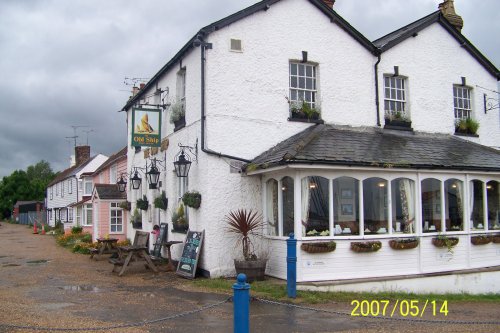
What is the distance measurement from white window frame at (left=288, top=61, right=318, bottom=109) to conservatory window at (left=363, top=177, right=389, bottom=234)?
3.11m

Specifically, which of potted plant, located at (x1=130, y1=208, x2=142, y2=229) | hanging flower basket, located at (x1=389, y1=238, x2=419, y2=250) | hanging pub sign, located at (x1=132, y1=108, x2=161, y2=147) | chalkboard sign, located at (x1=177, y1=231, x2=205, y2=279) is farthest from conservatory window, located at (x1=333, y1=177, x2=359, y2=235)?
potted plant, located at (x1=130, y1=208, x2=142, y2=229)

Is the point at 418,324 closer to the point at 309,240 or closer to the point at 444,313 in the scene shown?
the point at 444,313

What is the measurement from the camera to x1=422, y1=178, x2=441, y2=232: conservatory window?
13500 mm

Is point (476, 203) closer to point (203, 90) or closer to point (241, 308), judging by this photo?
point (203, 90)

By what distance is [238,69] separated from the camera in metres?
13.6

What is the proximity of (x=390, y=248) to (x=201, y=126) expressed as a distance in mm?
5779

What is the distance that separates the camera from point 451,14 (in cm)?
1805

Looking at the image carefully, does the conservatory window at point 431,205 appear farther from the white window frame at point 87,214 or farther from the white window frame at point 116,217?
the white window frame at point 87,214

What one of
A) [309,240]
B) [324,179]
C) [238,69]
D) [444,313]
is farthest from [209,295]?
[238,69]

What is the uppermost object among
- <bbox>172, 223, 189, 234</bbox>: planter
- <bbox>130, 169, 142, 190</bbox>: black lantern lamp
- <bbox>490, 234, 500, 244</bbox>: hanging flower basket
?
<bbox>130, 169, 142, 190</bbox>: black lantern lamp

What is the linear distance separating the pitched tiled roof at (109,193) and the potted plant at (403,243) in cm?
1415

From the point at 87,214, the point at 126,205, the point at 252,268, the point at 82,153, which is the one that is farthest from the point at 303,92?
the point at 82,153

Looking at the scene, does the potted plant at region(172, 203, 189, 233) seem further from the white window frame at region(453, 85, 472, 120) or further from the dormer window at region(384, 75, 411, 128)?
the white window frame at region(453, 85, 472, 120)

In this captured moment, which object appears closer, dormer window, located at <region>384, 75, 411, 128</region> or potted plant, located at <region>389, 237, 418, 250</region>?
potted plant, located at <region>389, 237, 418, 250</region>
